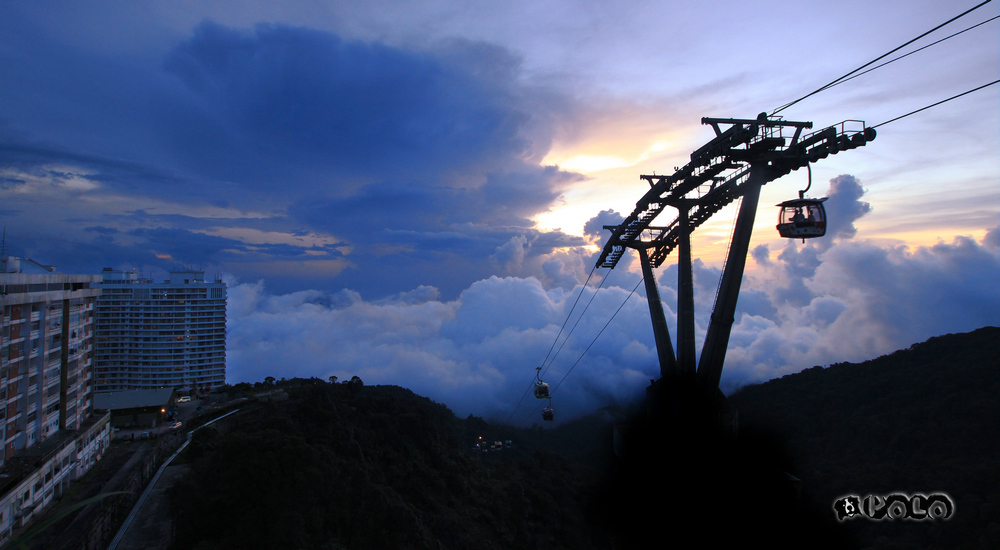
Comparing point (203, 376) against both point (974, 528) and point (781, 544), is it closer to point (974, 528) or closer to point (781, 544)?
point (781, 544)

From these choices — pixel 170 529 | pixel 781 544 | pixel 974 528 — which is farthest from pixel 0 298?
pixel 974 528

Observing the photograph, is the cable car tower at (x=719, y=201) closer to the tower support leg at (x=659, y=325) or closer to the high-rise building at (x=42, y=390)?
the tower support leg at (x=659, y=325)

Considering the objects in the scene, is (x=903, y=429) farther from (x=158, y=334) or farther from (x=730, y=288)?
(x=158, y=334)

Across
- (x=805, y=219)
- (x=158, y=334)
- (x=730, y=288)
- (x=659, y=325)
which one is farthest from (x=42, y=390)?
(x=158, y=334)

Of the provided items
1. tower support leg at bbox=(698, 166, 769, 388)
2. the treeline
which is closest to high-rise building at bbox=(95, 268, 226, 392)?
the treeline

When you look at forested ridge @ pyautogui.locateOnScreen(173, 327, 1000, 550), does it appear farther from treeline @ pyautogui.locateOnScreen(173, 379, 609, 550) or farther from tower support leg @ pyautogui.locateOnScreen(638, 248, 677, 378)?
tower support leg @ pyautogui.locateOnScreen(638, 248, 677, 378)

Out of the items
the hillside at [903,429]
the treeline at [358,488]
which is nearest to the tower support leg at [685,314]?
the treeline at [358,488]

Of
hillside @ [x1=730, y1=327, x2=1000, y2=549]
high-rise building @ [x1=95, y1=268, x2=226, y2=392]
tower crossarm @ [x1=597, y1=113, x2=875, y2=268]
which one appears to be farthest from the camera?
high-rise building @ [x1=95, y1=268, x2=226, y2=392]
